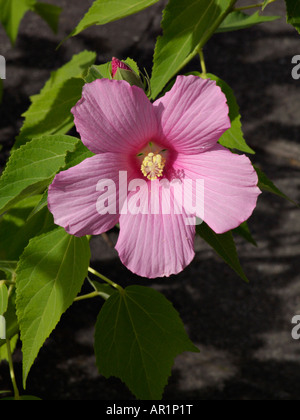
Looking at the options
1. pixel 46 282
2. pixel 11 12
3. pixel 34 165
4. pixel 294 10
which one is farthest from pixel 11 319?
pixel 11 12

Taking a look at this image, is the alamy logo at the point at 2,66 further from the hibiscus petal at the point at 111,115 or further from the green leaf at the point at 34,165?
the hibiscus petal at the point at 111,115

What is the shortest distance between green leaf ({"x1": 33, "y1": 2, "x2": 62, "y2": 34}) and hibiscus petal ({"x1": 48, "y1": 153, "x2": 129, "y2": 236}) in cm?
86

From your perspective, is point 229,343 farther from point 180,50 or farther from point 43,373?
point 180,50

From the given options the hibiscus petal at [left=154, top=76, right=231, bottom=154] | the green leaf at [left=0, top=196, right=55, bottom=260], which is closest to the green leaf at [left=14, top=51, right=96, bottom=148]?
the green leaf at [left=0, top=196, right=55, bottom=260]

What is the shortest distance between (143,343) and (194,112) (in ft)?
1.46

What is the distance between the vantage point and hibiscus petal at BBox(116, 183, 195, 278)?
2.12 feet

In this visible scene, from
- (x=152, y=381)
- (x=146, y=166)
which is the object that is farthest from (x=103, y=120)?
(x=152, y=381)

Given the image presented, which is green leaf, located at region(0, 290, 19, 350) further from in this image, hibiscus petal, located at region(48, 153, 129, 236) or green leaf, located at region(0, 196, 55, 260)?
hibiscus petal, located at region(48, 153, 129, 236)

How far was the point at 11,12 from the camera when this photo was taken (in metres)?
1.27

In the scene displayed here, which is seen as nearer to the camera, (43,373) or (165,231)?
(165,231)

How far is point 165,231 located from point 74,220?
0.37 ft

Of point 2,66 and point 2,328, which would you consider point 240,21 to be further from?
point 2,66
